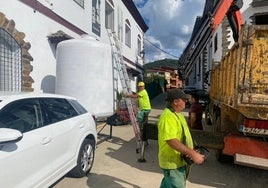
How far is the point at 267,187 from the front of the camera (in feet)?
19.4

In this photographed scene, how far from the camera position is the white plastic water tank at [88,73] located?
881cm

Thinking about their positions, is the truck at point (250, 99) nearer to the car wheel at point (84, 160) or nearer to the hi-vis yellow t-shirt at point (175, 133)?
the hi-vis yellow t-shirt at point (175, 133)

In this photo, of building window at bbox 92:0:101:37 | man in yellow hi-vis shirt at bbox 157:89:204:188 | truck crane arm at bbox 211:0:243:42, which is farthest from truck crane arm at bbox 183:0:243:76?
building window at bbox 92:0:101:37

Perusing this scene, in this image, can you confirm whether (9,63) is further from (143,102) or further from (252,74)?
(252,74)

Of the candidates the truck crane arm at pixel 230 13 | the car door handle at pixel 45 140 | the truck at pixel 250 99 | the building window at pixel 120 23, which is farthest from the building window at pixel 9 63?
the building window at pixel 120 23

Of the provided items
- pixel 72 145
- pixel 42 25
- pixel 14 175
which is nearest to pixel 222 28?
pixel 42 25

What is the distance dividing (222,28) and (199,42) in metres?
6.93

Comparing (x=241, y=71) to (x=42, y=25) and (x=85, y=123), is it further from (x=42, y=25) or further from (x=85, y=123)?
(x=42, y=25)

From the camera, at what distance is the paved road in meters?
5.88

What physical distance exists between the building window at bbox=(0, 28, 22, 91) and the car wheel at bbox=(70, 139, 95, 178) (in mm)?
3714

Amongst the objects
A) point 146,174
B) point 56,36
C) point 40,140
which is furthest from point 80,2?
point 40,140

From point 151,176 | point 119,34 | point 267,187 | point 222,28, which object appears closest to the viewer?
point 267,187

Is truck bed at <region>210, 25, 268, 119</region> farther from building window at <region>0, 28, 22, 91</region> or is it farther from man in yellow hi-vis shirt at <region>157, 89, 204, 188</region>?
building window at <region>0, 28, 22, 91</region>

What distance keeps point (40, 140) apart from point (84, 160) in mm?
1897
